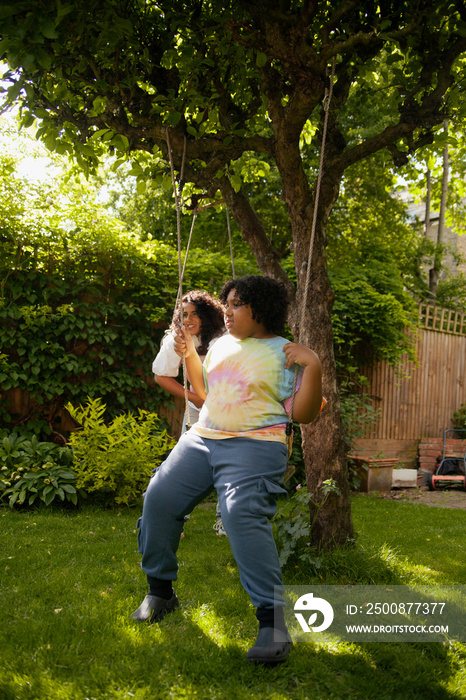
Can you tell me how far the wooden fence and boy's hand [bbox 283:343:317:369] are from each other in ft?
20.3

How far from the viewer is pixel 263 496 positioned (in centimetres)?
230

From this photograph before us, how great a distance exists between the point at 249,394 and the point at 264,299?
50 centimetres

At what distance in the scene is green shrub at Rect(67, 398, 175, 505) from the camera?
5.11 m

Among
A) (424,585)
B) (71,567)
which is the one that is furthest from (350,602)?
(71,567)

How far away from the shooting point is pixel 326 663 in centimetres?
237

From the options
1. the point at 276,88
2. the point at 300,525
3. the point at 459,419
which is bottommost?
the point at 300,525

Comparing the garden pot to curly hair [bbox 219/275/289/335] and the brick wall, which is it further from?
curly hair [bbox 219/275/289/335]

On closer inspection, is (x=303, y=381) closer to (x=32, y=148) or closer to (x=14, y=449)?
(x=14, y=449)

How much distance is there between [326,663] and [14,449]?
3952mm

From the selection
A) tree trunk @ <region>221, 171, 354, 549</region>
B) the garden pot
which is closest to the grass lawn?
tree trunk @ <region>221, 171, 354, 549</region>

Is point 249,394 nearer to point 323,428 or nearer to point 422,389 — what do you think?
point 323,428

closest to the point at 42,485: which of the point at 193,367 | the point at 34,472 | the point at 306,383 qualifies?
the point at 34,472

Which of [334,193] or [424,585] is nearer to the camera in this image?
[424,585]

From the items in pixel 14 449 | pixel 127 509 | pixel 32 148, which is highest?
pixel 32 148
